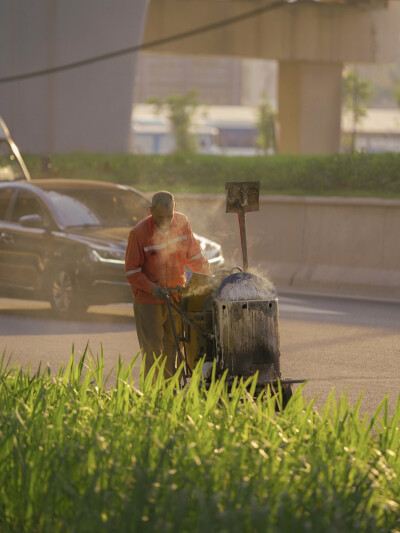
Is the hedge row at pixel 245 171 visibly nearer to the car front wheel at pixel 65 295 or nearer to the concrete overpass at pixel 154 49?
the concrete overpass at pixel 154 49

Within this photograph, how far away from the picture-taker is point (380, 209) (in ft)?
63.8

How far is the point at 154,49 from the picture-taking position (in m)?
44.3

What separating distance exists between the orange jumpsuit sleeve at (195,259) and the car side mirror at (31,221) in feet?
22.5

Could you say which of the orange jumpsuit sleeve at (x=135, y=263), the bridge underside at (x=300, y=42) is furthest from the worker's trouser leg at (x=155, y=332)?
the bridge underside at (x=300, y=42)

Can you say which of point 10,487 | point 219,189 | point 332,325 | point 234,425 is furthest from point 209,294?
point 219,189

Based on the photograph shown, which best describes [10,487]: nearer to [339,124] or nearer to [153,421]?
[153,421]

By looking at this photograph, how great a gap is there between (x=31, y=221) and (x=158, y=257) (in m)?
7.09

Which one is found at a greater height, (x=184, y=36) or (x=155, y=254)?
(x=184, y=36)

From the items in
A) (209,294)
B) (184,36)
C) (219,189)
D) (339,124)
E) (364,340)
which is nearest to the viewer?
(209,294)

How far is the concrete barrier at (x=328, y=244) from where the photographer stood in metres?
19.3

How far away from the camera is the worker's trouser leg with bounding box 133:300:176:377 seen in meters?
9.14

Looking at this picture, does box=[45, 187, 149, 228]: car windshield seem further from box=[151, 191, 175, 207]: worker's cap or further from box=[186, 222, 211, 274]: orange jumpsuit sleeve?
box=[151, 191, 175, 207]: worker's cap

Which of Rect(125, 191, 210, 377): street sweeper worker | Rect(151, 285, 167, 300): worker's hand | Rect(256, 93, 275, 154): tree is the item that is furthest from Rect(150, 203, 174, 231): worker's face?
Rect(256, 93, 275, 154): tree

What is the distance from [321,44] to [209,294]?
39.6m
